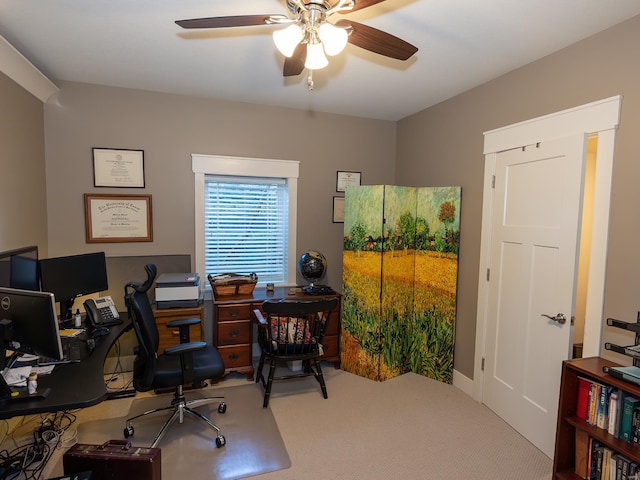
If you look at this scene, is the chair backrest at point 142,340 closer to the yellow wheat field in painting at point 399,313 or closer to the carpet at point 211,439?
the carpet at point 211,439

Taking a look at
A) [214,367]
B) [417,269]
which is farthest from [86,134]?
[417,269]

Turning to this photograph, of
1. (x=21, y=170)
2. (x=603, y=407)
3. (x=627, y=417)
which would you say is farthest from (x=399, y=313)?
(x=21, y=170)

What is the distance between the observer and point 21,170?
2.63 metres

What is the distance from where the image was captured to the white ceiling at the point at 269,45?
1917 mm

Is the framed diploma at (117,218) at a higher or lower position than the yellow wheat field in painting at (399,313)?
higher

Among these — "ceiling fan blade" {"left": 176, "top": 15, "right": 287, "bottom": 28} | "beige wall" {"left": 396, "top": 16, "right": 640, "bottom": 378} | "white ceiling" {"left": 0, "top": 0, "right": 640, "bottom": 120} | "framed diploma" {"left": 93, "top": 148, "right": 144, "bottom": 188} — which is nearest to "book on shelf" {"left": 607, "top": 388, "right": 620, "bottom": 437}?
"beige wall" {"left": 396, "top": 16, "right": 640, "bottom": 378}

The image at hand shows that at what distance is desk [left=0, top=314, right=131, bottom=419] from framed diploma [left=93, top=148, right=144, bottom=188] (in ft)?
5.50

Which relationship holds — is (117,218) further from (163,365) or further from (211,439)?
(211,439)

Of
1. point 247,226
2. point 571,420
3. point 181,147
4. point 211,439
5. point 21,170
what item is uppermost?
point 181,147

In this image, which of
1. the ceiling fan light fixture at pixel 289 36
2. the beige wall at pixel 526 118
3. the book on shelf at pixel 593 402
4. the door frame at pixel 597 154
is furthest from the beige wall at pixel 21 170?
the book on shelf at pixel 593 402

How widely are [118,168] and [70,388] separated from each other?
2.20 meters

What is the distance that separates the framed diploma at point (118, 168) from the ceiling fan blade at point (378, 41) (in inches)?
96.5

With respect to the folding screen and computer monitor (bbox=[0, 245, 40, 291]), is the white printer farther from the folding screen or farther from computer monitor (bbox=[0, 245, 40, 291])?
the folding screen

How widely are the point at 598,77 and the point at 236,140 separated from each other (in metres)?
2.91
